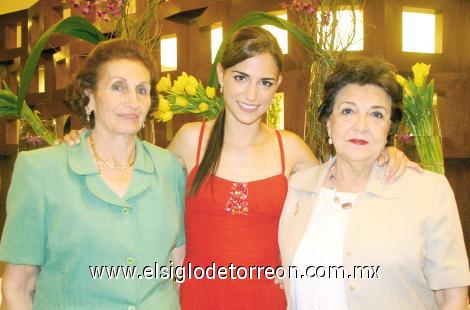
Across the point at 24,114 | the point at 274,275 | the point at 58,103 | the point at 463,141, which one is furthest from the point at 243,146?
the point at 58,103

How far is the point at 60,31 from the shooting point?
199cm

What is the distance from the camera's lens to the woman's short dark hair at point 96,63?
167cm

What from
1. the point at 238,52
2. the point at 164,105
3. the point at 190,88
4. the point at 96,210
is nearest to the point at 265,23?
the point at 238,52

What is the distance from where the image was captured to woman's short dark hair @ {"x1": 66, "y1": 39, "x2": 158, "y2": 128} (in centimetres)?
167

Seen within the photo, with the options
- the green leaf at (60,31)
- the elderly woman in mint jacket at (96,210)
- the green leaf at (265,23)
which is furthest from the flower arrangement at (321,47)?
the green leaf at (60,31)

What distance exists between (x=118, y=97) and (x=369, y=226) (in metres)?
0.90

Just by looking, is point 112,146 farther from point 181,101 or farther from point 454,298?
point 454,298

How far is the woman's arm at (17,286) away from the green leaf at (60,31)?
0.69 m

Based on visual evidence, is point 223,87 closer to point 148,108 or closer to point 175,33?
point 148,108

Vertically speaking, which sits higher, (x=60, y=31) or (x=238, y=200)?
(x=60, y=31)

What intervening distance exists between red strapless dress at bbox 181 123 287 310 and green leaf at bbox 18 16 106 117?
72 cm

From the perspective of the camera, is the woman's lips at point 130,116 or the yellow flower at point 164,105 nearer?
the woman's lips at point 130,116

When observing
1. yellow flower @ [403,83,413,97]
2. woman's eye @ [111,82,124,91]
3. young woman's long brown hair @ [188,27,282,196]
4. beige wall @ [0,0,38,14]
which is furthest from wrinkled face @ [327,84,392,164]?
beige wall @ [0,0,38,14]

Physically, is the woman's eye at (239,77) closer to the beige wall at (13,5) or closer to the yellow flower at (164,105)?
the yellow flower at (164,105)
